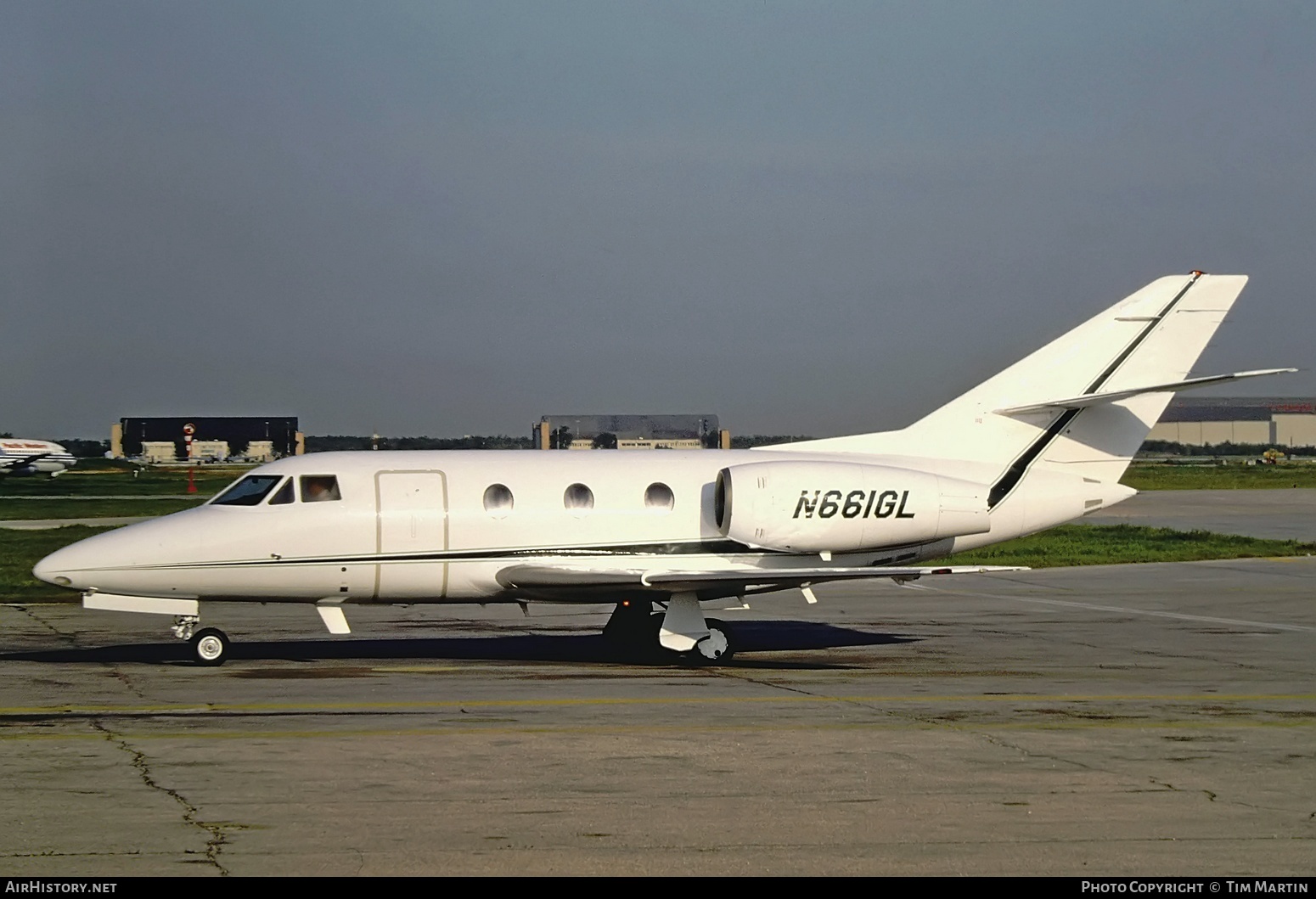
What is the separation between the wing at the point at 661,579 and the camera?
1788 centimetres

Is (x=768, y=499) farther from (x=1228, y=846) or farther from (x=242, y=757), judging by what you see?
(x=1228, y=846)

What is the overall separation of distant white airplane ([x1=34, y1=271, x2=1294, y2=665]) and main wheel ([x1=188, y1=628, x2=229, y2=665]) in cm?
2

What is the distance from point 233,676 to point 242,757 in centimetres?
546

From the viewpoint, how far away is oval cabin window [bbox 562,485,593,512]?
61.7 feet

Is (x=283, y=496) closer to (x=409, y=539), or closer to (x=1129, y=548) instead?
(x=409, y=539)

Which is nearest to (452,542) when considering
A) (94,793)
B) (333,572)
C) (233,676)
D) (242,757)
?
(333,572)

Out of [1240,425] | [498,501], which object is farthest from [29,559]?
[1240,425]

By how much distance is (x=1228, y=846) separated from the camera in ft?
29.5

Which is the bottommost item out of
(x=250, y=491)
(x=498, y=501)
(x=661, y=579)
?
(x=661, y=579)

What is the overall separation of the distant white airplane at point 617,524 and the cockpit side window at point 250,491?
0.07ft

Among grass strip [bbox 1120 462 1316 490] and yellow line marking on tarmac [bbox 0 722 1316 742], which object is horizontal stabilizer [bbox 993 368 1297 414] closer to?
yellow line marking on tarmac [bbox 0 722 1316 742]

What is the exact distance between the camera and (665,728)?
1345cm

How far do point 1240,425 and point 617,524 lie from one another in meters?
176

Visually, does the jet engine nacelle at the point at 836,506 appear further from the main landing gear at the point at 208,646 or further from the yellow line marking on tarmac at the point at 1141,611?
the main landing gear at the point at 208,646
